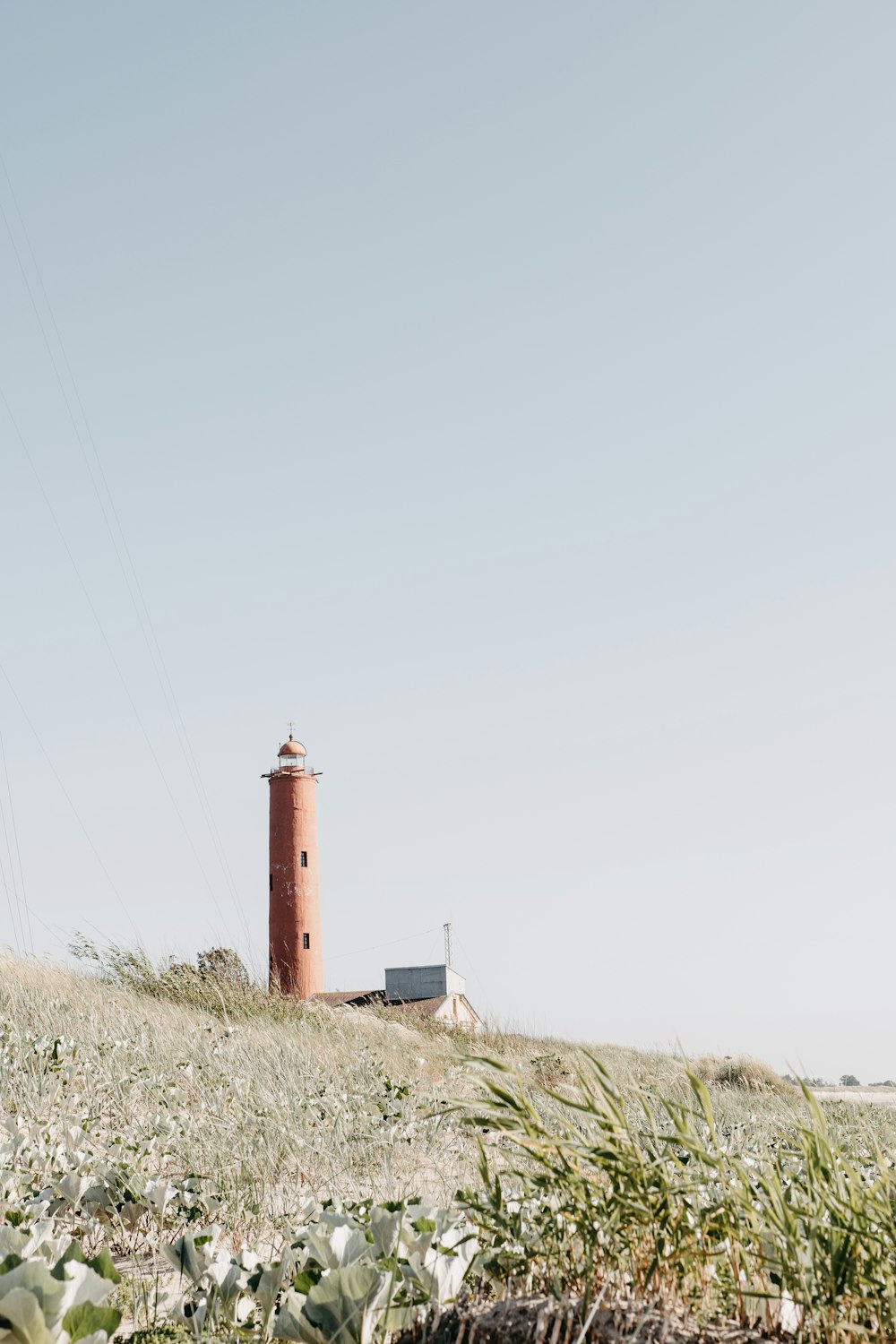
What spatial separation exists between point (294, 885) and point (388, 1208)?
2735 centimetres

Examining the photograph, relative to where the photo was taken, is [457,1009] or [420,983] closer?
[457,1009]

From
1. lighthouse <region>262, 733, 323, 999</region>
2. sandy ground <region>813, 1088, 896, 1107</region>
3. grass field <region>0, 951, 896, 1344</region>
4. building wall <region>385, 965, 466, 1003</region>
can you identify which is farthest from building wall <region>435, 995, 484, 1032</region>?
grass field <region>0, 951, 896, 1344</region>

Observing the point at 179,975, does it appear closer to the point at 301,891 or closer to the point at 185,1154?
the point at 185,1154

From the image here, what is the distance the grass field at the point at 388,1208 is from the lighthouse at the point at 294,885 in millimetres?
23099

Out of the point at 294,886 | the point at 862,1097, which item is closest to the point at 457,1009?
the point at 294,886

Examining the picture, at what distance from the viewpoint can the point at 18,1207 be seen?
2807 millimetres

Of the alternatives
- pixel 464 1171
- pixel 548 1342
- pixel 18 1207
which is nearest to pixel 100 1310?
pixel 548 1342

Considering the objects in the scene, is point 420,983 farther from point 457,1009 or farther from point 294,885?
point 294,885

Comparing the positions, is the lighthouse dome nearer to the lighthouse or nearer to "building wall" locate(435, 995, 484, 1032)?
the lighthouse

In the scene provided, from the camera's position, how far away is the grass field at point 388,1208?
179cm

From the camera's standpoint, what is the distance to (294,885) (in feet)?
93.9

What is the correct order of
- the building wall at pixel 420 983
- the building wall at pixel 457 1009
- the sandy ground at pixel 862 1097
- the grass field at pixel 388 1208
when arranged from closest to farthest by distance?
the grass field at pixel 388 1208
the sandy ground at pixel 862 1097
the building wall at pixel 457 1009
the building wall at pixel 420 983

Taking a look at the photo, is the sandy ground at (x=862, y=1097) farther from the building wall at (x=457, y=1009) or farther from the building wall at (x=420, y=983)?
the building wall at (x=420, y=983)

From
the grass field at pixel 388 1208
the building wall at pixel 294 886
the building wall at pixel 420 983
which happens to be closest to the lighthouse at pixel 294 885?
the building wall at pixel 294 886
